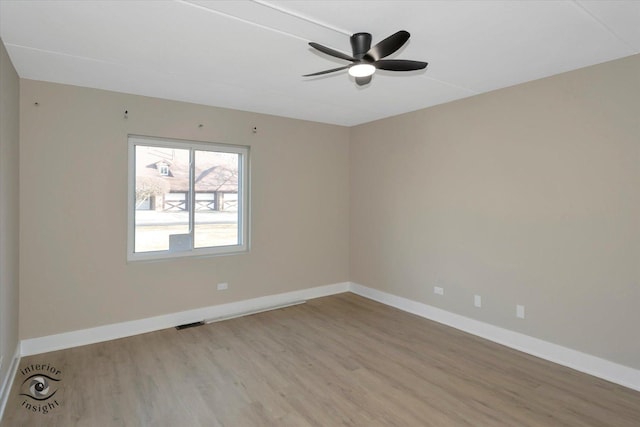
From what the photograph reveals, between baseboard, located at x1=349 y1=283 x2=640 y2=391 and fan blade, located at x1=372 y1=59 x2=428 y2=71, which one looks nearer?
fan blade, located at x1=372 y1=59 x2=428 y2=71

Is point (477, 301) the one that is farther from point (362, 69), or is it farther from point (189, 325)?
point (189, 325)

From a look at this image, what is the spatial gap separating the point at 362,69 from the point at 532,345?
3.06 m

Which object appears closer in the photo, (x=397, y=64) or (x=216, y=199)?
(x=397, y=64)

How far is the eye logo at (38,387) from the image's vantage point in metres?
2.69

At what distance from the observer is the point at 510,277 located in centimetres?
364

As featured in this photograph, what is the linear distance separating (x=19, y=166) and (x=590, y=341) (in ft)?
17.6

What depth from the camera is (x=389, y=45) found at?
2.12 meters

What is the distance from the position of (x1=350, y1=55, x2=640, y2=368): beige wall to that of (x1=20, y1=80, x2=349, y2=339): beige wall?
5.00 feet

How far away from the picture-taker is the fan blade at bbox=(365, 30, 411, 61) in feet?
6.57

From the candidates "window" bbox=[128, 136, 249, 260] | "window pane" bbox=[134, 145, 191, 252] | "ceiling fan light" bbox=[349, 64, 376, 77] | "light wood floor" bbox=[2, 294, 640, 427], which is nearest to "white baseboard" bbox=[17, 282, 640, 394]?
"light wood floor" bbox=[2, 294, 640, 427]

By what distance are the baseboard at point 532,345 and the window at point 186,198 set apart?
243 cm

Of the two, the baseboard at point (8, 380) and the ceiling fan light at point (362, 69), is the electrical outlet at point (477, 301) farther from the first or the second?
the baseboard at point (8, 380)

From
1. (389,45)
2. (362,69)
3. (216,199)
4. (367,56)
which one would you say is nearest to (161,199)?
(216,199)

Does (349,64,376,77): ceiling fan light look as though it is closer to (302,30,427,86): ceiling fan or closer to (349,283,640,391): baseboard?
(302,30,427,86): ceiling fan
